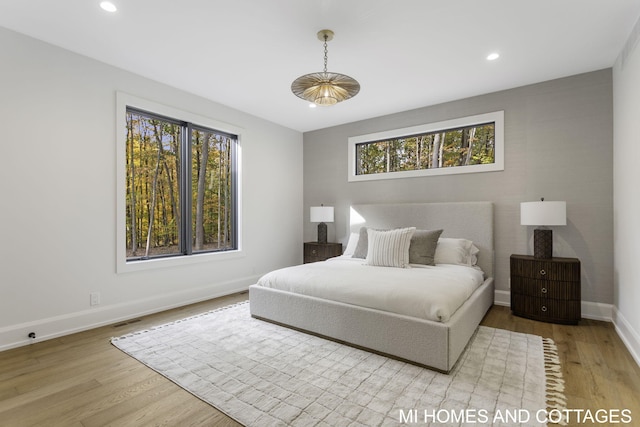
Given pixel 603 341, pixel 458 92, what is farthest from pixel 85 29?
pixel 603 341

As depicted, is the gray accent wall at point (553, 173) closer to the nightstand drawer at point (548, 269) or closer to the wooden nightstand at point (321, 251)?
the nightstand drawer at point (548, 269)

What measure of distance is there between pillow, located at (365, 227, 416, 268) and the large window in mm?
2179

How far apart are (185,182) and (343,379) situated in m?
3.11

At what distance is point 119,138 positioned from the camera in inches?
131

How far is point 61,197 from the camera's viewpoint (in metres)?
2.92

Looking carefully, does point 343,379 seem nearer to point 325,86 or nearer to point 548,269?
point 325,86

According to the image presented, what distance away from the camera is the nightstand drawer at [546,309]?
3107mm

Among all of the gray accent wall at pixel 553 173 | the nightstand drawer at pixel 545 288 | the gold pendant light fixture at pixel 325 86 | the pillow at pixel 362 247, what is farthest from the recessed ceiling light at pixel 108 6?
the nightstand drawer at pixel 545 288

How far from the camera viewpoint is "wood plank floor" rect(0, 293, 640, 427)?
5.69 ft

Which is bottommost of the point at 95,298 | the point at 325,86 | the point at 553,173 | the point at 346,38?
the point at 95,298

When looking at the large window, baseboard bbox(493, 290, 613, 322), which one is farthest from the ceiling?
baseboard bbox(493, 290, 613, 322)

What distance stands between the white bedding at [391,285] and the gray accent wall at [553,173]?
3.29 feet

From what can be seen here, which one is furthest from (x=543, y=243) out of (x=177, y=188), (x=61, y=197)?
(x=61, y=197)

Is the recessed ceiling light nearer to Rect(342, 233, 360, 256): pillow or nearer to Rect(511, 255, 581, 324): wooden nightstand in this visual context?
Rect(342, 233, 360, 256): pillow
